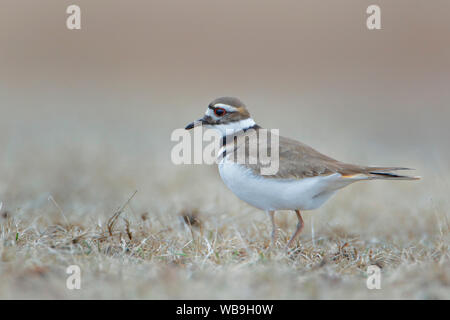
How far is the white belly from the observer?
454 centimetres

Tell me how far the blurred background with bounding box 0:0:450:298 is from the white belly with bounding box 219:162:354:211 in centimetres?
89

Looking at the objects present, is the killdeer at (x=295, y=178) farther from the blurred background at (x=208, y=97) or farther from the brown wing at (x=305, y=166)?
the blurred background at (x=208, y=97)

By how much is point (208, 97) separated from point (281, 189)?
37.6ft

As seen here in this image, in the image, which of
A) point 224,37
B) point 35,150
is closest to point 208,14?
point 224,37

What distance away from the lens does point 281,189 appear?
14.9ft

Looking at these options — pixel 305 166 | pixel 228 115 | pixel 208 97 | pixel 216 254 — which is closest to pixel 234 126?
pixel 228 115

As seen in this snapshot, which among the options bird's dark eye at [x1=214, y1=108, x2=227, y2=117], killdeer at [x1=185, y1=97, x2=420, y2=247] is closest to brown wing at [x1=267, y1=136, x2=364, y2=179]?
killdeer at [x1=185, y1=97, x2=420, y2=247]

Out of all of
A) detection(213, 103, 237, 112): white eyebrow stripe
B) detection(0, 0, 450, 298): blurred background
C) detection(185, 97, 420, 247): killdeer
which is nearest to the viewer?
detection(185, 97, 420, 247): killdeer

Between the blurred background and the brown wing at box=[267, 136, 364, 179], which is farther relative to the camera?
the blurred background

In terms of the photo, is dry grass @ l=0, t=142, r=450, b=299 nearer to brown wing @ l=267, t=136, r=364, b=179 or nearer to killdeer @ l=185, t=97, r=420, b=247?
killdeer @ l=185, t=97, r=420, b=247

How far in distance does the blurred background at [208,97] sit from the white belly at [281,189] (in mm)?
885

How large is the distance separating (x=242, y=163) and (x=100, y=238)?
58.7 inches

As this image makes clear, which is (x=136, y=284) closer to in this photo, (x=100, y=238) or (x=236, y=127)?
(x=100, y=238)

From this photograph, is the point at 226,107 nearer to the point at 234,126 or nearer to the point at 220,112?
the point at 220,112
